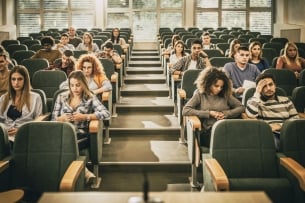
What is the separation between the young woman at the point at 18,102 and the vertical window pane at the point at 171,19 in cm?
1083

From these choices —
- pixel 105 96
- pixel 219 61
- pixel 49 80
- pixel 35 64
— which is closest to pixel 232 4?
pixel 219 61

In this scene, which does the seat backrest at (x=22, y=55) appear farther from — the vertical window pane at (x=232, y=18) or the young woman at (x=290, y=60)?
the vertical window pane at (x=232, y=18)

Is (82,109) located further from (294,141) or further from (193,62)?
(193,62)

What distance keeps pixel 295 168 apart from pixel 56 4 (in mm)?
12864

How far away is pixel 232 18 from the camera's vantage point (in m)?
15.0

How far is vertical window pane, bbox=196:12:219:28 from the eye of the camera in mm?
14891

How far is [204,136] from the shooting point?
4.20 metres

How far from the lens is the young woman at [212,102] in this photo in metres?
4.28

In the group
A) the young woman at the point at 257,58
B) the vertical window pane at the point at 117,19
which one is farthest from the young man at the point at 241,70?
the vertical window pane at the point at 117,19

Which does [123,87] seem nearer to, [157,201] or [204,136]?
[204,136]

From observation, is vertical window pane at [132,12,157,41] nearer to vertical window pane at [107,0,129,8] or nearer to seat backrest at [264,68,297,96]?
vertical window pane at [107,0,129,8]

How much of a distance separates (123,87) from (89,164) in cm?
343

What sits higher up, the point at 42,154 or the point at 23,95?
the point at 23,95

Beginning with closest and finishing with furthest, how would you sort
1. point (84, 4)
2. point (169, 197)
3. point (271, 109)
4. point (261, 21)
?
1. point (169, 197)
2. point (271, 109)
3. point (84, 4)
4. point (261, 21)
